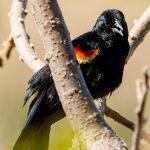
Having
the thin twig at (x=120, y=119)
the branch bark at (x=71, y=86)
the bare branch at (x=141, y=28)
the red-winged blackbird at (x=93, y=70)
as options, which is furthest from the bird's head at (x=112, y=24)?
the branch bark at (x=71, y=86)

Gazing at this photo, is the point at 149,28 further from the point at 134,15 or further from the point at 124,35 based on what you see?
the point at 134,15

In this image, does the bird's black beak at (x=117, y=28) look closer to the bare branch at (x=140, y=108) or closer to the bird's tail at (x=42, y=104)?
the bird's tail at (x=42, y=104)

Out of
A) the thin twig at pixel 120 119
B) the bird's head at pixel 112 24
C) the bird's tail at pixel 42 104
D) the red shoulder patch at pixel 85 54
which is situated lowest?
the thin twig at pixel 120 119

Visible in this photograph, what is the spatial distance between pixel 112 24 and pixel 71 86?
2.02 m

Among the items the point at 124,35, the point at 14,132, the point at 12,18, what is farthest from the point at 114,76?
the point at 14,132

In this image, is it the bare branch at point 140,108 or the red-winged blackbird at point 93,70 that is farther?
the red-winged blackbird at point 93,70

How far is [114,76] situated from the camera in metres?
2.87

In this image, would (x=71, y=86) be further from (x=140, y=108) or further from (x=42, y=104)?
(x=42, y=104)

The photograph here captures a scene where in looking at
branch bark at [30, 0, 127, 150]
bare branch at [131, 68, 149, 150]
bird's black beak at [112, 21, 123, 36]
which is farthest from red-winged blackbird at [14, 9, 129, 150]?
bare branch at [131, 68, 149, 150]

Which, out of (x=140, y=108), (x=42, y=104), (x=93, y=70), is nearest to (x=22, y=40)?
(x=42, y=104)

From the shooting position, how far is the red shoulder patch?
2.69 metres

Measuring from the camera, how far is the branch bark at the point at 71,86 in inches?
44.9

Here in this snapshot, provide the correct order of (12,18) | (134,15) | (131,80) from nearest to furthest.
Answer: (12,18) < (131,80) < (134,15)

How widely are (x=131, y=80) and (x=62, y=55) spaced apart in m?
3.47
